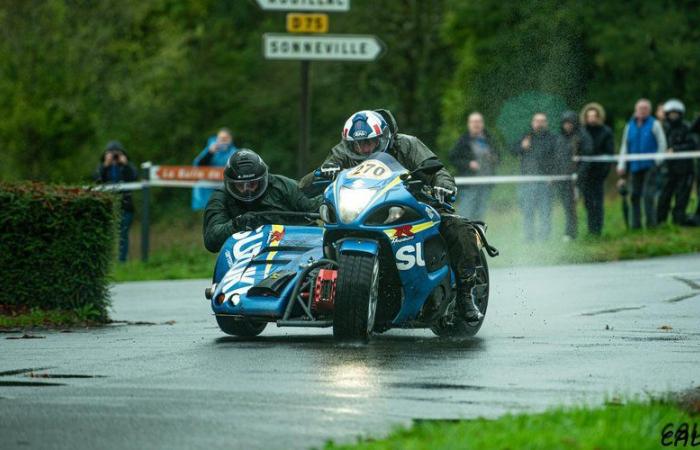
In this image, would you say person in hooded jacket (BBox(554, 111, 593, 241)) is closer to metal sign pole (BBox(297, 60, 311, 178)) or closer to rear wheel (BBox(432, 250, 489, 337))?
metal sign pole (BBox(297, 60, 311, 178))

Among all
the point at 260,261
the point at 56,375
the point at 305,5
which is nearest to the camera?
the point at 56,375

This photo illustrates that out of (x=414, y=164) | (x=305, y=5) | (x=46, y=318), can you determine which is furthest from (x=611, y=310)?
(x=305, y=5)

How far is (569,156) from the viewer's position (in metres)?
24.0

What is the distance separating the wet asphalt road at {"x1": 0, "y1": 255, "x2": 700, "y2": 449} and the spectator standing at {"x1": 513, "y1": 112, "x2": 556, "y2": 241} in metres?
7.94

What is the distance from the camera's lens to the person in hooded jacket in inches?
944

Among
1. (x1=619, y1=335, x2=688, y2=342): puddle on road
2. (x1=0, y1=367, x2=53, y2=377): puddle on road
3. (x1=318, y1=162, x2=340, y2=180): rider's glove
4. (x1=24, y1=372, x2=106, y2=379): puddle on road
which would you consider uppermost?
(x1=318, y1=162, x2=340, y2=180): rider's glove

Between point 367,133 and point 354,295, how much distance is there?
5.15 ft

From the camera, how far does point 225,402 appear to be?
8.91 metres

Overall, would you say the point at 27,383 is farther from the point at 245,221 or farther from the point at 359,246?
the point at 245,221

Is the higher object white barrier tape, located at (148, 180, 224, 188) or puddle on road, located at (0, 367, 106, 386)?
white barrier tape, located at (148, 180, 224, 188)

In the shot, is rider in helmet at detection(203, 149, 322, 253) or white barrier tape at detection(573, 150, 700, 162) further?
white barrier tape at detection(573, 150, 700, 162)

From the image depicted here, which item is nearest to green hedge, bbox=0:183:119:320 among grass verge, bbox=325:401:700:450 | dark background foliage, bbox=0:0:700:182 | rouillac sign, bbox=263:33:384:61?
grass verge, bbox=325:401:700:450

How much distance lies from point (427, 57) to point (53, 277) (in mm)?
45547

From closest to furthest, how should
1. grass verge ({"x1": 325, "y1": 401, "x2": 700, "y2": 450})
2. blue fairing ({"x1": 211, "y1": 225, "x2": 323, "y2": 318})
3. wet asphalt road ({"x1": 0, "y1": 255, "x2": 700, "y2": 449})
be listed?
grass verge ({"x1": 325, "y1": 401, "x2": 700, "y2": 450}) → wet asphalt road ({"x1": 0, "y1": 255, "x2": 700, "y2": 449}) → blue fairing ({"x1": 211, "y1": 225, "x2": 323, "y2": 318})
